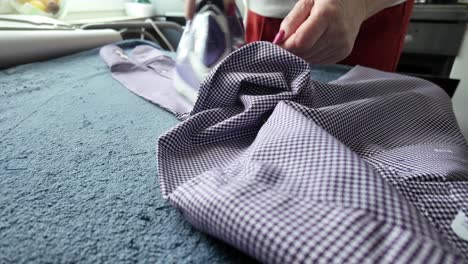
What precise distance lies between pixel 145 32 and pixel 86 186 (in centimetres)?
107

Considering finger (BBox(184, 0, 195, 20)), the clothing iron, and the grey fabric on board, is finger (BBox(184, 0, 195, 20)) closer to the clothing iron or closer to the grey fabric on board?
the clothing iron

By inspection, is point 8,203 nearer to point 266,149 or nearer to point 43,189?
point 43,189

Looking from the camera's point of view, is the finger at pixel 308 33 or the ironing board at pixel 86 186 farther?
the finger at pixel 308 33

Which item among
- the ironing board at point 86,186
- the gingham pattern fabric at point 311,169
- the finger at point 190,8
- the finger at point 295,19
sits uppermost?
the finger at point 295,19

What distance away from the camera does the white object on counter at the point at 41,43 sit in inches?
26.5

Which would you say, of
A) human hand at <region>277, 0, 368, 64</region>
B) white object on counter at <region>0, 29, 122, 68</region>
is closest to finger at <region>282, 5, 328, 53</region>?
human hand at <region>277, 0, 368, 64</region>

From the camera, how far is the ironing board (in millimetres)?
216

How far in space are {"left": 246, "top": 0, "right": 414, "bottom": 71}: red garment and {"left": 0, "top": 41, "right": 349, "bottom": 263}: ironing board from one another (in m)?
0.42

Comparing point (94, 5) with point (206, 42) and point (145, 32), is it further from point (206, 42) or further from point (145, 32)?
point (206, 42)

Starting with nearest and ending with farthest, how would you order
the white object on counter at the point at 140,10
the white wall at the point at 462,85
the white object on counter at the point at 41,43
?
the white object on counter at the point at 41,43 → the white wall at the point at 462,85 → the white object on counter at the point at 140,10

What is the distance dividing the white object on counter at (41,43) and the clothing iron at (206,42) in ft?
1.26

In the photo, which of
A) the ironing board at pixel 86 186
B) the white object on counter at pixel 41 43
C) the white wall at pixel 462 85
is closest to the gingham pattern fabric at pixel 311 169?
the ironing board at pixel 86 186

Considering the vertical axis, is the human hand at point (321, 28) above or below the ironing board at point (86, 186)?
above

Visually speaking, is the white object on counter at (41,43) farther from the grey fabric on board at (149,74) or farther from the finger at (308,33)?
the finger at (308,33)
